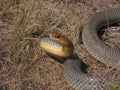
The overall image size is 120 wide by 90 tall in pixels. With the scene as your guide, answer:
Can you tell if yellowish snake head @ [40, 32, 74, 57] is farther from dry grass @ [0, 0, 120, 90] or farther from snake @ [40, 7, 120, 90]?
dry grass @ [0, 0, 120, 90]

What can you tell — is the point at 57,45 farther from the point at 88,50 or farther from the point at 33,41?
the point at 88,50

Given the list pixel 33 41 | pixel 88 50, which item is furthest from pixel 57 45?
pixel 88 50

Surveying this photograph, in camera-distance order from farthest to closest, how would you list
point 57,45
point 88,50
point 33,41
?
point 88,50
point 33,41
point 57,45

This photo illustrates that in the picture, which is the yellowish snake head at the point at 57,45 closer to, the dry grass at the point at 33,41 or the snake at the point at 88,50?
the snake at the point at 88,50

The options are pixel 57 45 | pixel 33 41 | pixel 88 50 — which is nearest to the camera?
pixel 57 45

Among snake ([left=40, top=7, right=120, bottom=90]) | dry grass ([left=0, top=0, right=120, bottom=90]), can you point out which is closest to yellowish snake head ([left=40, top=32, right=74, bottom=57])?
snake ([left=40, top=7, right=120, bottom=90])

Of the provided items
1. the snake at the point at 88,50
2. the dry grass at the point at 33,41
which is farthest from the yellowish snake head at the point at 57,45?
the dry grass at the point at 33,41

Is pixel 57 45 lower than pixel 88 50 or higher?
higher
